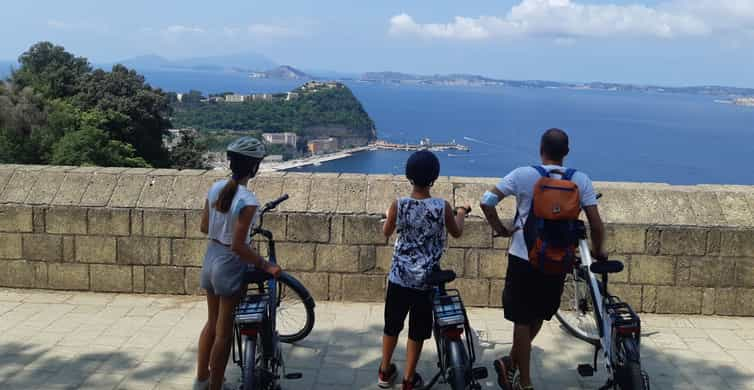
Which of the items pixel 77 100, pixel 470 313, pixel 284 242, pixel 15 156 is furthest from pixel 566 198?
pixel 77 100

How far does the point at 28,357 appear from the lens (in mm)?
4844


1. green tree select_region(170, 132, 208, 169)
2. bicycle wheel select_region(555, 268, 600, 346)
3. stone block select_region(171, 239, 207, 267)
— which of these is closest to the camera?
bicycle wheel select_region(555, 268, 600, 346)

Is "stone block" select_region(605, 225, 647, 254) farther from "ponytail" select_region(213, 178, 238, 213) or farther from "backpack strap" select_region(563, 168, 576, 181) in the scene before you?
"ponytail" select_region(213, 178, 238, 213)

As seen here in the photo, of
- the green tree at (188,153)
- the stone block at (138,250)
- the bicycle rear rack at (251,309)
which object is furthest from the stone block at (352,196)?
the green tree at (188,153)

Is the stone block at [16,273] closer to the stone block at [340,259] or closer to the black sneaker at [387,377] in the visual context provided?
the stone block at [340,259]

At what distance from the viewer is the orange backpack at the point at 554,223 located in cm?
373

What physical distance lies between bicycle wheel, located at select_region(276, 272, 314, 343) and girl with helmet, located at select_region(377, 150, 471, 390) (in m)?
1.12

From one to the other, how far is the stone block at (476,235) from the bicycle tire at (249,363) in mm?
2611

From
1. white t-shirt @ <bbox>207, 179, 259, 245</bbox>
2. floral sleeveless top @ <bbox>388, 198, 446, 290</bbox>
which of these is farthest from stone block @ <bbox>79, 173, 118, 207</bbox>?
floral sleeveless top @ <bbox>388, 198, 446, 290</bbox>

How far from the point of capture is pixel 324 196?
239 inches

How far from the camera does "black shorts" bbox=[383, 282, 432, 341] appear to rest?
398 centimetres

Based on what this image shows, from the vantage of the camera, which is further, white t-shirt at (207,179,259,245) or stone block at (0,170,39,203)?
stone block at (0,170,39,203)

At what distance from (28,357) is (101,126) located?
1733 inches

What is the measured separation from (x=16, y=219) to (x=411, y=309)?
3.96 m
